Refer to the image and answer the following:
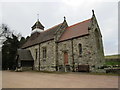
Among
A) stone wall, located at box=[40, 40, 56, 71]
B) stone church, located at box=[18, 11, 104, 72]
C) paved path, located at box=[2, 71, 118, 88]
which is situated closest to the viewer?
paved path, located at box=[2, 71, 118, 88]

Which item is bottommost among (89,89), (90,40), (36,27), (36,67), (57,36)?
(36,67)

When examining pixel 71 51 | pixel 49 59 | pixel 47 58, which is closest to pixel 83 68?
pixel 71 51

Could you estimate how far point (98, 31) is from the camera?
1931 cm

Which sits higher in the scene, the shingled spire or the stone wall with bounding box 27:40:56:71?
the shingled spire

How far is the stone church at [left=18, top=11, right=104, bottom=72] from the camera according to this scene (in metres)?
16.8

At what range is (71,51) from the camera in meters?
18.9

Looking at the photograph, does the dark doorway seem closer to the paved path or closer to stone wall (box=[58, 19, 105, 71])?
stone wall (box=[58, 19, 105, 71])

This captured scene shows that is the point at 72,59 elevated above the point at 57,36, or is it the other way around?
the point at 57,36

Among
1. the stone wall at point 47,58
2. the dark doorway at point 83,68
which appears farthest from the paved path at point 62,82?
the stone wall at point 47,58

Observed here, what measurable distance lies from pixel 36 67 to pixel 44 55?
163 inches

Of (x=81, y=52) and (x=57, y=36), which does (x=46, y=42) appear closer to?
(x=57, y=36)

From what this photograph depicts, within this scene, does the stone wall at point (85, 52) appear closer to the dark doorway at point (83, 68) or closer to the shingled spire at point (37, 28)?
the dark doorway at point (83, 68)

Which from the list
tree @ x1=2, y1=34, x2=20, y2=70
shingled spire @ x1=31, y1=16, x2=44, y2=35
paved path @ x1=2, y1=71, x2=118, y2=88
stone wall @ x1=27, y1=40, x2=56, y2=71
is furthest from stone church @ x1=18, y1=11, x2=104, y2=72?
paved path @ x1=2, y1=71, x2=118, y2=88

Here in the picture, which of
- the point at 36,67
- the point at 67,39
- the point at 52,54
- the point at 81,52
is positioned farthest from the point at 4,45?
the point at 81,52
